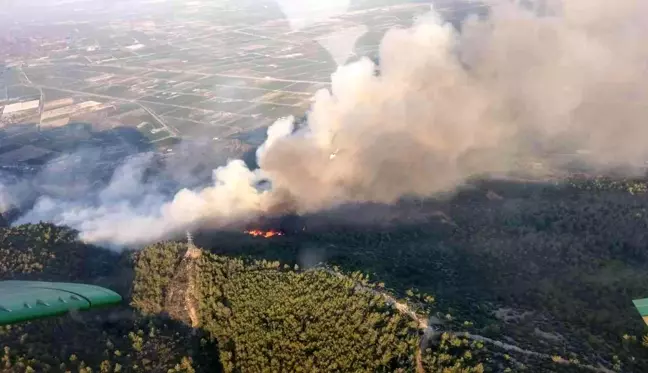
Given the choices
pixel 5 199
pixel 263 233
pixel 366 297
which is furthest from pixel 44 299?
pixel 5 199

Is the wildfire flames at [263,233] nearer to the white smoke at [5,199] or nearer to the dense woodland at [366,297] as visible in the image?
the dense woodland at [366,297]

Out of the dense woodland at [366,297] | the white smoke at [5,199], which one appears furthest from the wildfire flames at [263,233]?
the white smoke at [5,199]

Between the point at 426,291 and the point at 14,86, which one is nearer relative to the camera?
the point at 426,291

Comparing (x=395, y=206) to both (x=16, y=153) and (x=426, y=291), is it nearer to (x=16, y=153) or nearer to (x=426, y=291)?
(x=426, y=291)

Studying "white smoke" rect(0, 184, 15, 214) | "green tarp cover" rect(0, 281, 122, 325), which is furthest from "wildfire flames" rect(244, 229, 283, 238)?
"white smoke" rect(0, 184, 15, 214)

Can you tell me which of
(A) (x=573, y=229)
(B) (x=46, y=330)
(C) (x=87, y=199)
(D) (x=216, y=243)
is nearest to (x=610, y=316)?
(A) (x=573, y=229)

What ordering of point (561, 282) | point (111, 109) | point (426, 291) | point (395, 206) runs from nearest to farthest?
point (426, 291) < point (561, 282) < point (395, 206) < point (111, 109)
